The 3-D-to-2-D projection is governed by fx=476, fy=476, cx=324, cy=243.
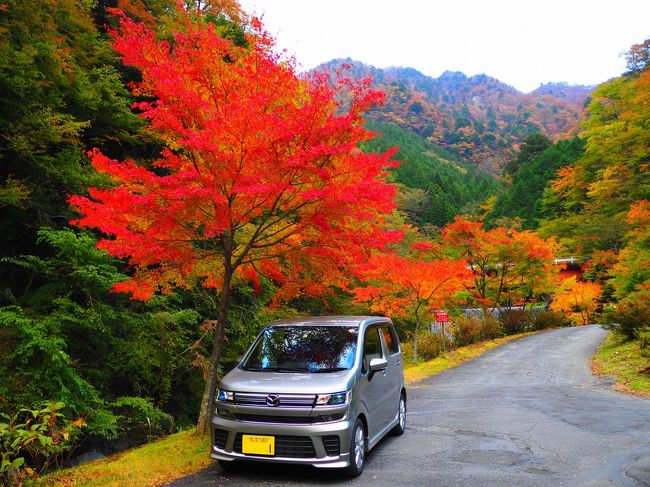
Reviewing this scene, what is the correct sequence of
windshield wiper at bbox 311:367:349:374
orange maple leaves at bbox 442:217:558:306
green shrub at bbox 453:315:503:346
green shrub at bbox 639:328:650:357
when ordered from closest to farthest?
windshield wiper at bbox 311:367:349:374 → green shrub at bbox 639:328:650:357 → green shrub at bbox 453:315:503:346 → orange maple leaves at bbox 442:217:558:306

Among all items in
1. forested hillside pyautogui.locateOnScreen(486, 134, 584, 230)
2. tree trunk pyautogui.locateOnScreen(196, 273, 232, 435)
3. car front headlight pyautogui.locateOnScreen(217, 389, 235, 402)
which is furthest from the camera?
forested hillside pyautogui.locateOnScreen(486, 134, 584, 230)

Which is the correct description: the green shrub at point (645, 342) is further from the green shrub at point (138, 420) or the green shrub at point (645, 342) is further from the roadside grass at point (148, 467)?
the green shrub at point (138, 420)

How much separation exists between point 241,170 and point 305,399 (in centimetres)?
318

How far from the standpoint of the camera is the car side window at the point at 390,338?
695cm

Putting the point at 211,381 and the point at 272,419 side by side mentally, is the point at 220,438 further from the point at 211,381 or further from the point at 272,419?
the point at 211,381

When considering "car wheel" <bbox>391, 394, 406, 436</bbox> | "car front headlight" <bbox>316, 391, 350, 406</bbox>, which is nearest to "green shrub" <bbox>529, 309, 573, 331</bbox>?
"car wheel" <bbox>391, 394, 406, 436</bbox>

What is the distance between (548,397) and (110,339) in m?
9.60

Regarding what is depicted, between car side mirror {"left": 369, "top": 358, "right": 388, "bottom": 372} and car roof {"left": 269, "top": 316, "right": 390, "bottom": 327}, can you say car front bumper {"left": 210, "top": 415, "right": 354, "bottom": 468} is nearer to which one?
car side mirror {"left": 369, "top": 358, "right": 388, "bottom": 372}

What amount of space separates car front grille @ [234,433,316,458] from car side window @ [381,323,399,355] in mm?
2439

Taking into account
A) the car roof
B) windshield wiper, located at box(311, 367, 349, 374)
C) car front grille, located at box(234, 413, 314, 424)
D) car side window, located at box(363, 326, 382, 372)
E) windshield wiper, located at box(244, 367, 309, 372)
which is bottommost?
car front grille, located at box(234, 413, 314, 424)

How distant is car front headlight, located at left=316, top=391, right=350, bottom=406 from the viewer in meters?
4.81

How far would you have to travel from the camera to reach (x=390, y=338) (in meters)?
7.21

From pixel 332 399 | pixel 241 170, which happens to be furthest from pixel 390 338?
pixel 241 170

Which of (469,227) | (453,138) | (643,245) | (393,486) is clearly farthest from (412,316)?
(453,138)
